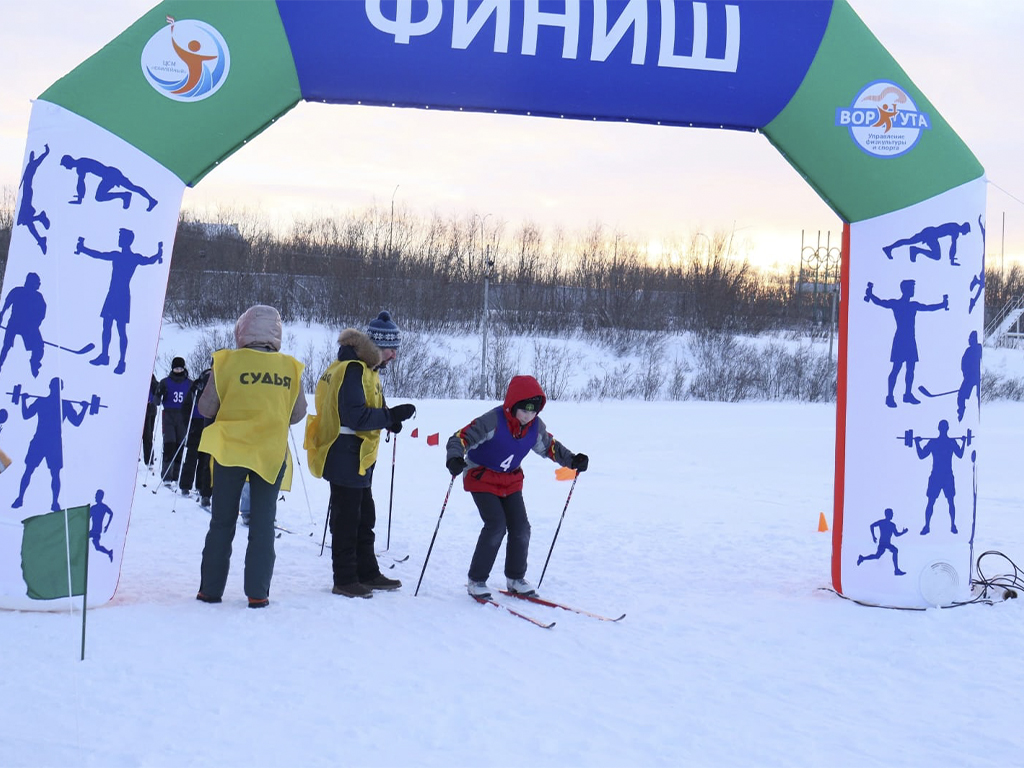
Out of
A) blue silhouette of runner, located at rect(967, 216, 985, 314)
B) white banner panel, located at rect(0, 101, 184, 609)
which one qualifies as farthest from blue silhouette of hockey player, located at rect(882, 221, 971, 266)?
white banner panel, located at rect(0, 101, 184, 609)

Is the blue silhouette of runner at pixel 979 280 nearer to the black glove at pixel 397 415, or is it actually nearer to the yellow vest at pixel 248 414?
the black glove at pixel 397 415

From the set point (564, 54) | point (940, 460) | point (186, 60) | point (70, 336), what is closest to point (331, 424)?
point (70, 336)

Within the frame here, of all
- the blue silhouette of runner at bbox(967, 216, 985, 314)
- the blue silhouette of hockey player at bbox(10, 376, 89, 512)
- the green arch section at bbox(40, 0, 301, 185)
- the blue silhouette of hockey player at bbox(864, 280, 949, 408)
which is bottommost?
the blue silhouette of hockey player at bbox(10, 376, 89, 512)

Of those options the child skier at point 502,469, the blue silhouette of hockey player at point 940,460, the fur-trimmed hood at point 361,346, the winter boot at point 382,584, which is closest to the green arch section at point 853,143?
the blue silhouette of hockey player at point 940,460

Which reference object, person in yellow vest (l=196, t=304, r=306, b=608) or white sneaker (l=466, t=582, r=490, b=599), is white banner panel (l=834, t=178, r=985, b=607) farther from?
person in yellow vest (l=196, t=304, r=306, b=608)

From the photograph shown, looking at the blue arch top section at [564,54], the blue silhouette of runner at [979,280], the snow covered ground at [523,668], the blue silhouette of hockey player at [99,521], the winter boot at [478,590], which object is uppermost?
the blue arch top section at [564,54]

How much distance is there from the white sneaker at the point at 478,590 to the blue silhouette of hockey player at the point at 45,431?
92.5 inches

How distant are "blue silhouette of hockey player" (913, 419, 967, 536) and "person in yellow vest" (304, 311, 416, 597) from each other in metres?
3.12

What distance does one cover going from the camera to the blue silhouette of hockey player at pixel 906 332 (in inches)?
222

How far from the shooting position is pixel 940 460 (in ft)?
18.6

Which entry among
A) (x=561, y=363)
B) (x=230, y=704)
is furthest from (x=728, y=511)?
(x=561, y=363)

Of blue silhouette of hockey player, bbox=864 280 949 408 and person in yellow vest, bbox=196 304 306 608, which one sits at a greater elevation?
blue silhouette of hockey player, bbox=864 280 949 408

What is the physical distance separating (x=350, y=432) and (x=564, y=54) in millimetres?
2545

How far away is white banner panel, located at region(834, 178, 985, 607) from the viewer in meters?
5.64
